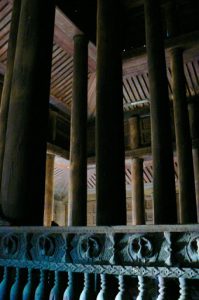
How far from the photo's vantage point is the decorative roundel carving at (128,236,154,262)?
150 cm

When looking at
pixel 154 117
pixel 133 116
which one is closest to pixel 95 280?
pixel 154 117

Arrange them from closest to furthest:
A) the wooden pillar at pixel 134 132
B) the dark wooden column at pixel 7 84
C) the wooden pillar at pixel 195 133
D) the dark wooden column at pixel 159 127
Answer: the dark wooden column at pixel 7 84
the dark wooden column at pixel 159 127
the wooden pillar at pixel 195 133
the wooden pillar at pixel 134 132

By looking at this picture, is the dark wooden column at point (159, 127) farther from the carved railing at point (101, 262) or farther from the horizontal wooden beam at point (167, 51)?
the carved railing at point (101, 262)

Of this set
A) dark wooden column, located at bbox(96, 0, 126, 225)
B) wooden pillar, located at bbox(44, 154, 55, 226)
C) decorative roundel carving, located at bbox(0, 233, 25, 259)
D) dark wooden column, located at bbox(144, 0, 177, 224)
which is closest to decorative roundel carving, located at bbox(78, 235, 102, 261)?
decorative roundel carving, located at bbox(0, 233, 25, 259)

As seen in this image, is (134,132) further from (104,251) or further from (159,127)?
(104,251)

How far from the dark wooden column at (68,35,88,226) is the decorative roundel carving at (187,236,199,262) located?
5.22m

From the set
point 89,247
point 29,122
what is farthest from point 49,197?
point 89,247

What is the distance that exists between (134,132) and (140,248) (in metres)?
9.85

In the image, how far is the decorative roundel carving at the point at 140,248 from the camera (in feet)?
4.91

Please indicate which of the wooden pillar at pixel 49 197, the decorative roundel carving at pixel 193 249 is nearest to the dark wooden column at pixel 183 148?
the wooden pillar at pixel 49 197

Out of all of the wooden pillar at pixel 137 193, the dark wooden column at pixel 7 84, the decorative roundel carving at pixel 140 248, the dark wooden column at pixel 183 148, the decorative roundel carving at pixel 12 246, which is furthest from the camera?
the wooden pillar at pixel 137 193

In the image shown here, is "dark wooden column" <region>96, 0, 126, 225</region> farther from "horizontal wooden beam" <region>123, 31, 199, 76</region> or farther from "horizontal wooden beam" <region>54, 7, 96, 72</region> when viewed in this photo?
"horizontal wooden beam" <region>123, 31, 199, 76</region>

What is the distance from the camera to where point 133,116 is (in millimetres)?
11562

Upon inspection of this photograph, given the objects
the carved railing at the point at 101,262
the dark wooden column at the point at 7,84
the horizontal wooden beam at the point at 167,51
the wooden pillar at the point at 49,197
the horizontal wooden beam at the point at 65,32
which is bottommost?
the carved railing at the point at 101,262
